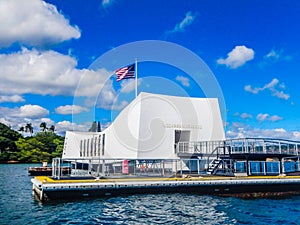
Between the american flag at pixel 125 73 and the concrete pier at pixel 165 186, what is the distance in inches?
572

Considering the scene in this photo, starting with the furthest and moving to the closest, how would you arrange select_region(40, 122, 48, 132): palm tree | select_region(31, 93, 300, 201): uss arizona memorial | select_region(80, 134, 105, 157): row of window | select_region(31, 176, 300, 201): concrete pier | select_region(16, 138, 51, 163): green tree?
1. select_region(40, 122, 48, 132): palm tree
2. select_region(16, 138, 51, 163): green tree
3. select_region(80, 134, 105, 157): row of window
4. select_region(31, 93, 300, 201): uss arizona memorial
5. select_region(31, 176, 300, 201): concrete pier

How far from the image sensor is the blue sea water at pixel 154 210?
46.4 feet

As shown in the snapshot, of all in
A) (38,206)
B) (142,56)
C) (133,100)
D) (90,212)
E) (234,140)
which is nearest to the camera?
(90,212)

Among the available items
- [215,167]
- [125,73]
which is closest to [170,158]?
[215,167]

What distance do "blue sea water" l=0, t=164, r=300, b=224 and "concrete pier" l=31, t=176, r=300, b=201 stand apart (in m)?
0.48

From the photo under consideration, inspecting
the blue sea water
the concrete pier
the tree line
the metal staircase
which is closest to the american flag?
the metal staircase

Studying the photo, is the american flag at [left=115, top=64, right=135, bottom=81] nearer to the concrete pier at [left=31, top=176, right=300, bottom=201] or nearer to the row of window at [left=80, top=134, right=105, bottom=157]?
the row of window at [left=80, top=134, right=105, bottom=157]

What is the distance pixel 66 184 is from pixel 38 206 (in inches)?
69.6

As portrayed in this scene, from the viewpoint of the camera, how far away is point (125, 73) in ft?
106

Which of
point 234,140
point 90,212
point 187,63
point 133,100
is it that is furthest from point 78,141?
point 90,212

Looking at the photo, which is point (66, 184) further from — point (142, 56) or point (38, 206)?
point (142, 56)

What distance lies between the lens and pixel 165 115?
32781 millimetres

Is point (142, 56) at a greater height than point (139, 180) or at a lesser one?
greater

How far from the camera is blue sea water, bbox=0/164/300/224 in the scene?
14141 millimetres
